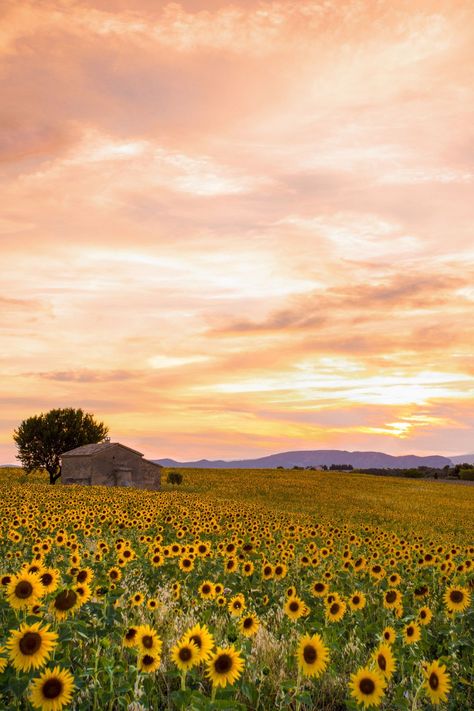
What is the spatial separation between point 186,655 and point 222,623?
3337 mm

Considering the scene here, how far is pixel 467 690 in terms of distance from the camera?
23.6 ft

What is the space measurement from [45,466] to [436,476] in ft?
195

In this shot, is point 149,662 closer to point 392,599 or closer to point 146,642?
point 146,642

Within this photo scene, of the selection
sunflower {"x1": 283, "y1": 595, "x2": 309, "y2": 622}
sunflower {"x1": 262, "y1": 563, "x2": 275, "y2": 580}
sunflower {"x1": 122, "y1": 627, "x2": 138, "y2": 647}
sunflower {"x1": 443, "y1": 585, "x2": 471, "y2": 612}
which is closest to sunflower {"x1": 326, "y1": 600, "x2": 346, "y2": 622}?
sunflower {"x1": 283, "y1": 595, "x2": 309, "y2": 622}

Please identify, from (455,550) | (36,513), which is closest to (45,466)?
(36,513)

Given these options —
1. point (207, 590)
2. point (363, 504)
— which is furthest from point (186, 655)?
point (363, 504)

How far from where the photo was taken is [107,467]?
49500mm

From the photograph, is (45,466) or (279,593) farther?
(45,466)

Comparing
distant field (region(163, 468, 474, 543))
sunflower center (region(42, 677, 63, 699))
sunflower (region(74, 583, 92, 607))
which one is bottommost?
distant field (region(163, 468, 474, 543))

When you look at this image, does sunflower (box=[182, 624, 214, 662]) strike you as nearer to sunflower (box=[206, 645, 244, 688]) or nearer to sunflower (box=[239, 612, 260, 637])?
sunflower (box=[206, 645, 244, 688])

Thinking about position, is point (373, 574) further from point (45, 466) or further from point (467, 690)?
point (45, 466)

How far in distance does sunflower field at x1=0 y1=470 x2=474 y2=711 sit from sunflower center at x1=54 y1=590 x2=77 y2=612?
2 centimetres

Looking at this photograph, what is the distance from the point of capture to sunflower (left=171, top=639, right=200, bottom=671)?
5191 mm

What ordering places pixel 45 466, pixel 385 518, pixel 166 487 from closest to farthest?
pixel 385 518, pixel 166 487, pixel 45 466
